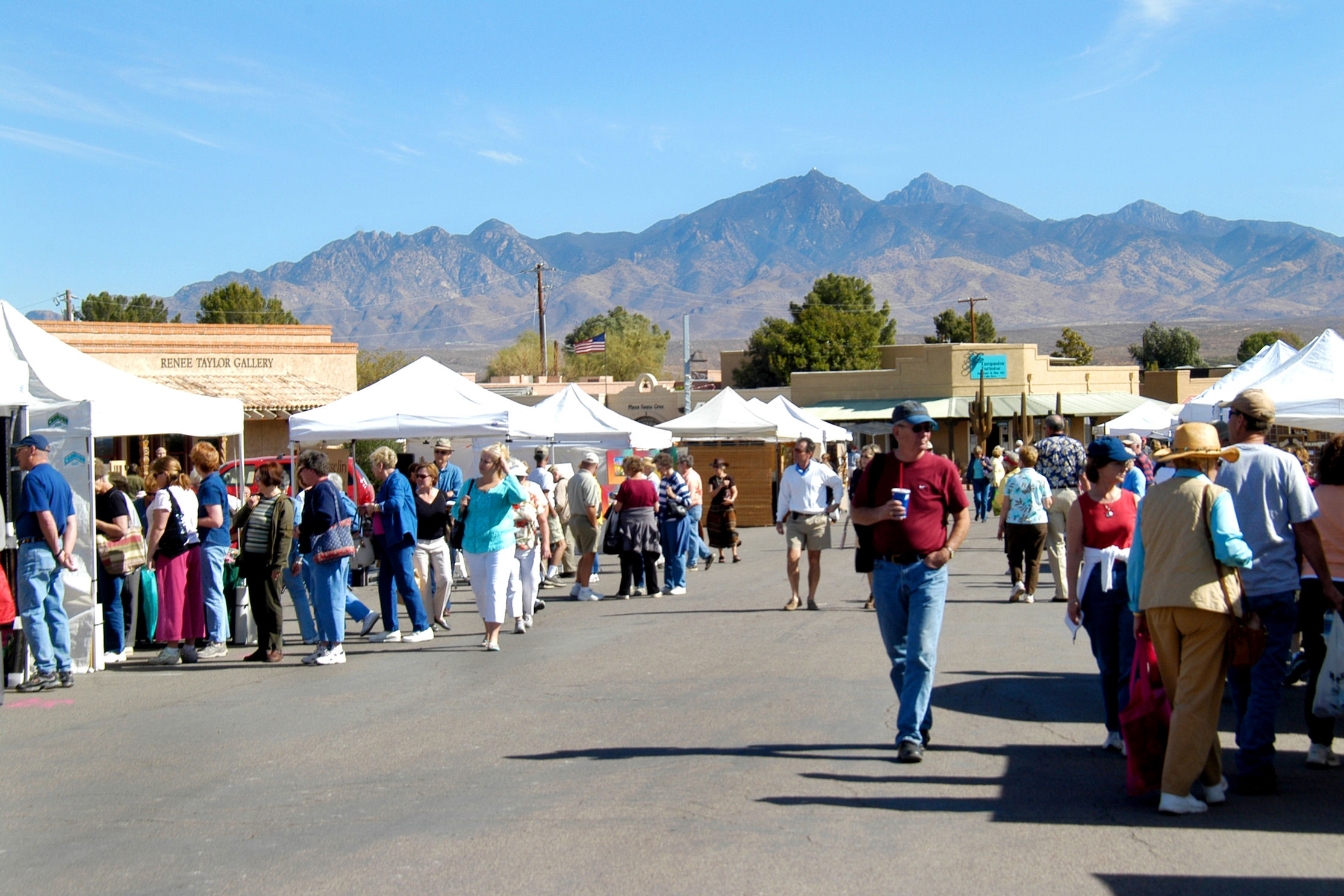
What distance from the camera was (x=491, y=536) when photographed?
10750mm

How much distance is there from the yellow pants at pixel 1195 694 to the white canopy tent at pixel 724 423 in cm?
2041

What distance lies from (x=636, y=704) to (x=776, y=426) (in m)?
18.3

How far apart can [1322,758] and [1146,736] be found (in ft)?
4.26

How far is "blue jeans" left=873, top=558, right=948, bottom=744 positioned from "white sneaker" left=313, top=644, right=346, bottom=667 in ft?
17.3

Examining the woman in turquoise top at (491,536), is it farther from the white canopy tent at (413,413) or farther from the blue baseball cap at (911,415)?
the white canopy tent at (413,413)

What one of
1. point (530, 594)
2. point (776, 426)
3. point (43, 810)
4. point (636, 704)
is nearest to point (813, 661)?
point (636, 704)

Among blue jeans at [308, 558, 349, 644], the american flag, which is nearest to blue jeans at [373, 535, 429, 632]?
blue jeans at [308, 558, 349, 644]

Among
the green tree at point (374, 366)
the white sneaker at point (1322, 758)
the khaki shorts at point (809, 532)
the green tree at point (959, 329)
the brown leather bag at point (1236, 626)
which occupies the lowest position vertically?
the white sneaker at point (1322, 758)

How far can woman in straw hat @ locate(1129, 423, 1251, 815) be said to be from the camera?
5496 millimetres

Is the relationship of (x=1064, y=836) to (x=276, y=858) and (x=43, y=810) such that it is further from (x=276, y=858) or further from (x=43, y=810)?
(x=43, y=810)

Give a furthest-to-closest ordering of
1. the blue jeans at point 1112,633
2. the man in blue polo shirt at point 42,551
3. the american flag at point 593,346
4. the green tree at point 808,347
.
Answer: the green tree at point 808,347
the american flag at point 593,346
the man in blue polo shirt at point 42,551
the blue jeans at point 1112,633

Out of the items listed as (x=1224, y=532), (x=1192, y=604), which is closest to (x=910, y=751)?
(x=1192, y=604)

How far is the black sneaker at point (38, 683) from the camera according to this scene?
9.19 metres

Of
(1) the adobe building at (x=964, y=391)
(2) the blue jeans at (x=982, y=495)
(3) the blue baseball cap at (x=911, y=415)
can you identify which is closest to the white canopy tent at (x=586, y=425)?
(2) the blue jeans at (x=982, y=495)
